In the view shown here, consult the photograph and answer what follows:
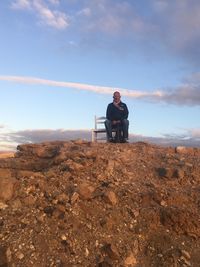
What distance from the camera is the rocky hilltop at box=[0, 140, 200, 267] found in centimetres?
689

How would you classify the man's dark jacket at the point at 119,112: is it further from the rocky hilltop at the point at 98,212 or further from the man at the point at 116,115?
the rocky hilltop at the point at 98,212

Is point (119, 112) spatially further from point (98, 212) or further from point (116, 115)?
point (98, 212)

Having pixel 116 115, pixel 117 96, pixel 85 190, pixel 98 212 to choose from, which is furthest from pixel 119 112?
pixel 98 212

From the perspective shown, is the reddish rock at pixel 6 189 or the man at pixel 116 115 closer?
the reddish rock at pixel 6 189

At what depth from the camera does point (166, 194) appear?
28.0 ft

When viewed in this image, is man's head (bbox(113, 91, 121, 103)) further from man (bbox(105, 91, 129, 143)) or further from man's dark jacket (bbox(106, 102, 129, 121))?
man's dark jacket (bbox(106, 102, 129, 121))

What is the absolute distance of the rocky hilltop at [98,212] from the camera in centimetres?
689

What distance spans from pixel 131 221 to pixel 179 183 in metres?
1.85

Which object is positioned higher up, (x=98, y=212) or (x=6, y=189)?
(x=6, y=189)

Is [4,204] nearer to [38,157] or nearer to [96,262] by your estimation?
[96,262]

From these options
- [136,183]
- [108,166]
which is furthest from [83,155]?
[136,183]

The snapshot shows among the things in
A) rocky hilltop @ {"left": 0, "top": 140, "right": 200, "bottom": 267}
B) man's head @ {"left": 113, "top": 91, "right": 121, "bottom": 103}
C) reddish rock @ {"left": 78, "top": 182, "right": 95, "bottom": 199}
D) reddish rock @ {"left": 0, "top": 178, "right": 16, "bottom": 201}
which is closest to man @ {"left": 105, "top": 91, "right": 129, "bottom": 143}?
man's head @ {"left": 113, "top": 91, "right": 121, "bottom": 103}

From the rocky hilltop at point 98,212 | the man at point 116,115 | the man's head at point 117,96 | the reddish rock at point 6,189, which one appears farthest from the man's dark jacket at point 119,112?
the reddish rock at point 6,189

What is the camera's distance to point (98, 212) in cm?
775
